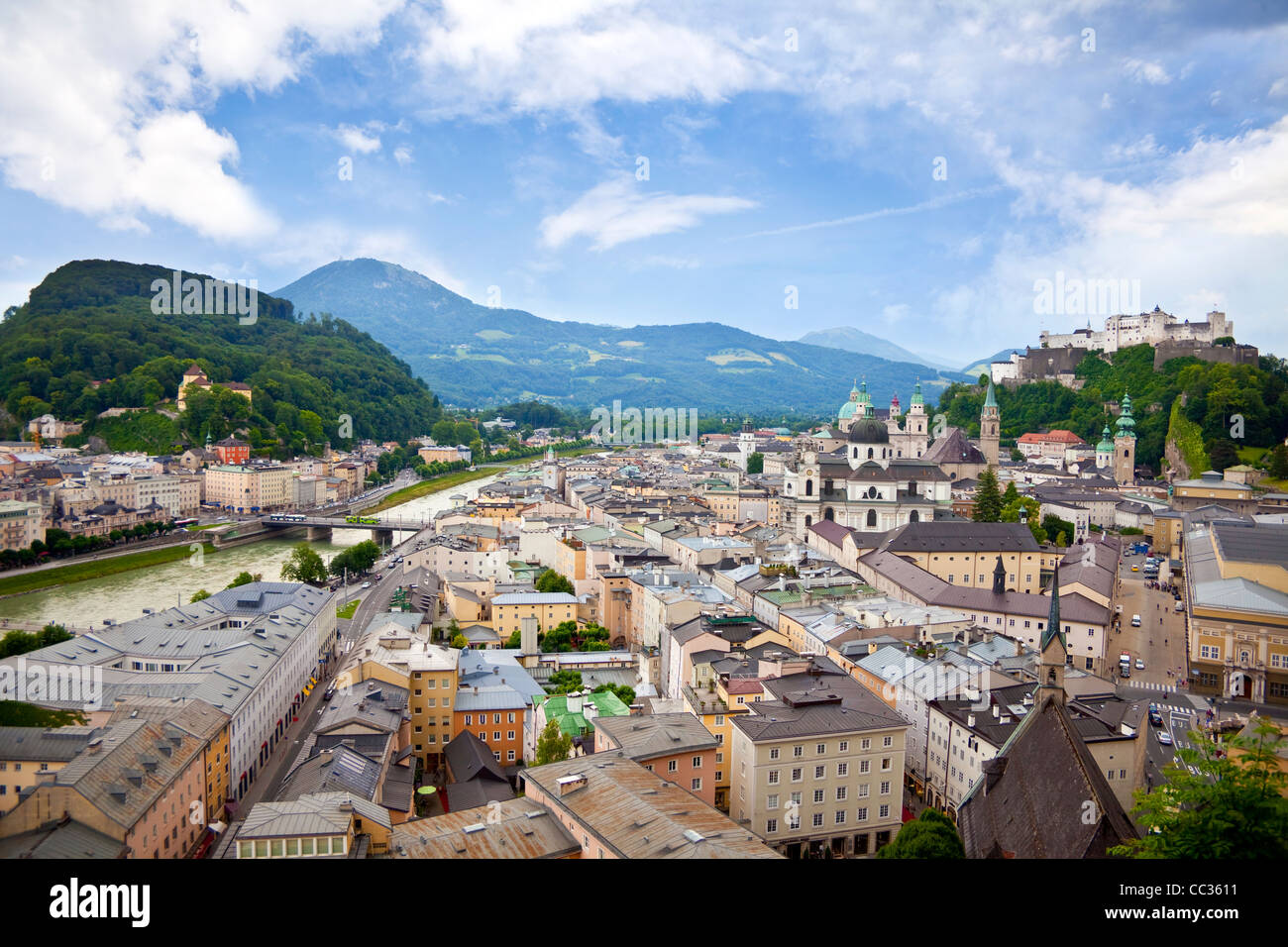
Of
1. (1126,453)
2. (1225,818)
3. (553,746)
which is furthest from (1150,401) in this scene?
(1225,818)

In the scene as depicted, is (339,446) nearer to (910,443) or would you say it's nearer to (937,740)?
(910,443)

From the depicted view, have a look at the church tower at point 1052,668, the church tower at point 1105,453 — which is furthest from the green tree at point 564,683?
the church tower at point 1105,453

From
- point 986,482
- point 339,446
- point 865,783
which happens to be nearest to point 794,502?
point 986,482

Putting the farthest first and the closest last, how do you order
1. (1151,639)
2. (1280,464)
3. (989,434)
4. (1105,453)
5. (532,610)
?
1. (989,434)
2. (1105,453)
3. (1280,464)
4. (532,610)
5. (1151,639)

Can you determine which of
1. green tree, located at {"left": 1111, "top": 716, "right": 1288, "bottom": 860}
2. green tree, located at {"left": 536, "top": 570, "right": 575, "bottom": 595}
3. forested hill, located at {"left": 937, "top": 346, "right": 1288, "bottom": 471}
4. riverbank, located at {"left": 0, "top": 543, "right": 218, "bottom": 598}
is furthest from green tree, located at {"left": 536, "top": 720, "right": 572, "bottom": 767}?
forested hill, located at {"left": 937, "top": 346, "right": 1288, "bottom": 471}

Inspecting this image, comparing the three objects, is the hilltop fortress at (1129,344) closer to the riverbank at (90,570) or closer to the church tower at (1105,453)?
the church tower at (1105,453)

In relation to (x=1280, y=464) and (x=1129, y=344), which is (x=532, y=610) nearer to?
(x=1280, y=464)
